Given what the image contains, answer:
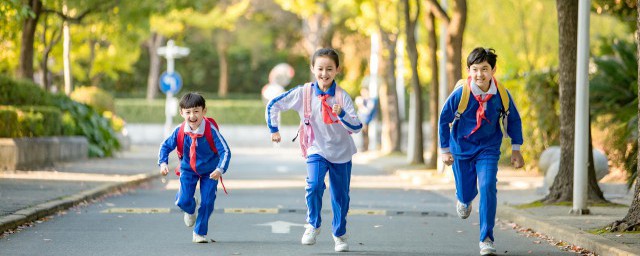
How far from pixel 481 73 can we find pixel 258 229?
353 centimetres

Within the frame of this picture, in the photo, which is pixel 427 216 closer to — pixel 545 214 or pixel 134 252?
pixel 545 214

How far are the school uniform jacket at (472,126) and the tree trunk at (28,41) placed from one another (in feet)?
62.3

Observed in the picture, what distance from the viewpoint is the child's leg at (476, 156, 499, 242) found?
11289mm

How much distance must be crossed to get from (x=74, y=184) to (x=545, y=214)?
810cm

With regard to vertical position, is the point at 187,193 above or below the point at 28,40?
below

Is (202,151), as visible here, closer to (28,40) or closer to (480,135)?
(480,135)

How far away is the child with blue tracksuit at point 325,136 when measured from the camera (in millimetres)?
11414

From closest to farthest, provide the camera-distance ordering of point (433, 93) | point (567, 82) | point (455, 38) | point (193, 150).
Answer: point (193, 150)
point (567, 82)
point (455, 38)
point (433, 93)

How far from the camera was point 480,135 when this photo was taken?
11414 millimetres

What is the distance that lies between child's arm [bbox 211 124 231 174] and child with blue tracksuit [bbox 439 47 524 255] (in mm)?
1940

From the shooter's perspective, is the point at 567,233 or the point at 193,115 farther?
the point at 567,233

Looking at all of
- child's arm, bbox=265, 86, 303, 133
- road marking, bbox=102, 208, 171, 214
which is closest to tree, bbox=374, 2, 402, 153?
road marking, bbox=102, 208, 171, 214

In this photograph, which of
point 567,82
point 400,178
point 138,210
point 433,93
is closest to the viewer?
point 138,210

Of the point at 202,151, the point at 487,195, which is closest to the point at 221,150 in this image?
the point at 202,151
